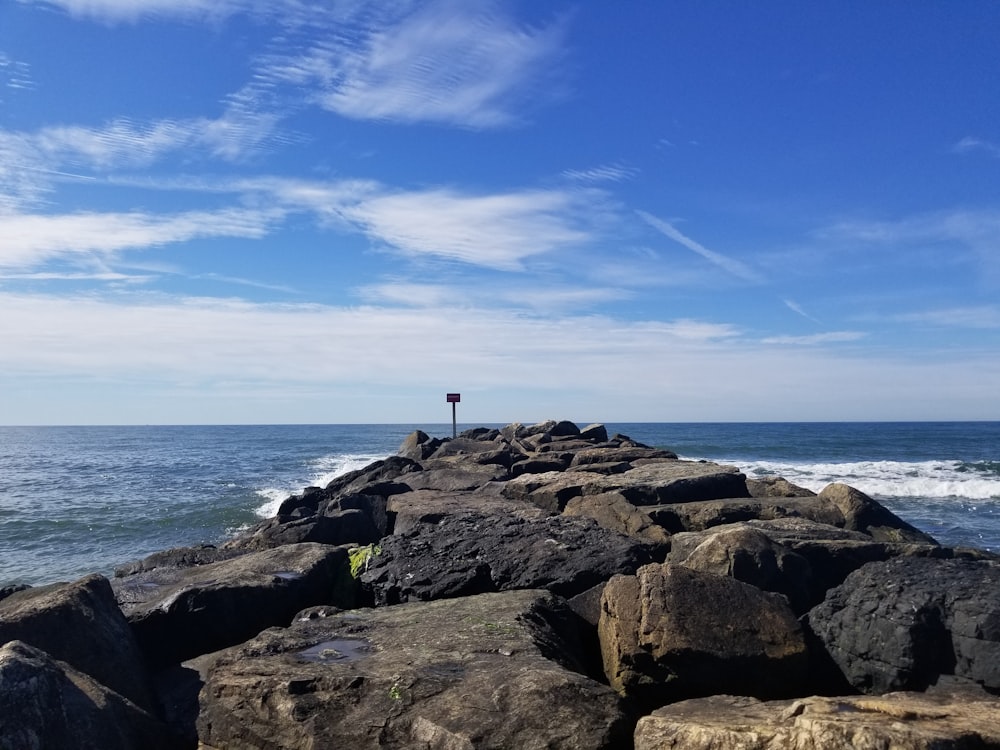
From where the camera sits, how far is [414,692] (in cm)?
430

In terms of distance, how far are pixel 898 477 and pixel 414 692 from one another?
3719 centimetres

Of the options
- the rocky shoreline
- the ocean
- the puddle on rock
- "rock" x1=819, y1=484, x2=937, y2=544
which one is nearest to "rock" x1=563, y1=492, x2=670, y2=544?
the rocky shoreline

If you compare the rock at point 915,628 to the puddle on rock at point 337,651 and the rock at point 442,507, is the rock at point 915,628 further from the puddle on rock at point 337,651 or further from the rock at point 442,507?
the rock at point 442,507

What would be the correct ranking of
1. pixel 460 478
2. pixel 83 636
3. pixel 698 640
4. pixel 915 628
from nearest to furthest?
pixel 698 640, pixel 915 628, pixel 83 636, pixel 460 478

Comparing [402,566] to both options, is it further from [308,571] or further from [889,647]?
[889,647]

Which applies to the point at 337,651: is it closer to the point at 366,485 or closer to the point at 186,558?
the point at 186,558

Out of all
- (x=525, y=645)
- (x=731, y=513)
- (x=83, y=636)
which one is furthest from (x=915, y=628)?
(x=83, y=636)

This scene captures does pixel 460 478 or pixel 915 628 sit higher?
pixel 460 478

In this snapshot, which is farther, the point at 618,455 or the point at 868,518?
the point at 618,455

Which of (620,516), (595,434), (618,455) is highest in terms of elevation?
(595,434)

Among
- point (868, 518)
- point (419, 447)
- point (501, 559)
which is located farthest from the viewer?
point (419, 447)

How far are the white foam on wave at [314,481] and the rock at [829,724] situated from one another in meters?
15.9

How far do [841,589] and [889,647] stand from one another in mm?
755

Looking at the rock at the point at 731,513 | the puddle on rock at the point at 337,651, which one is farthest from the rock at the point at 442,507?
the puddle on rock at the point at 337,651
